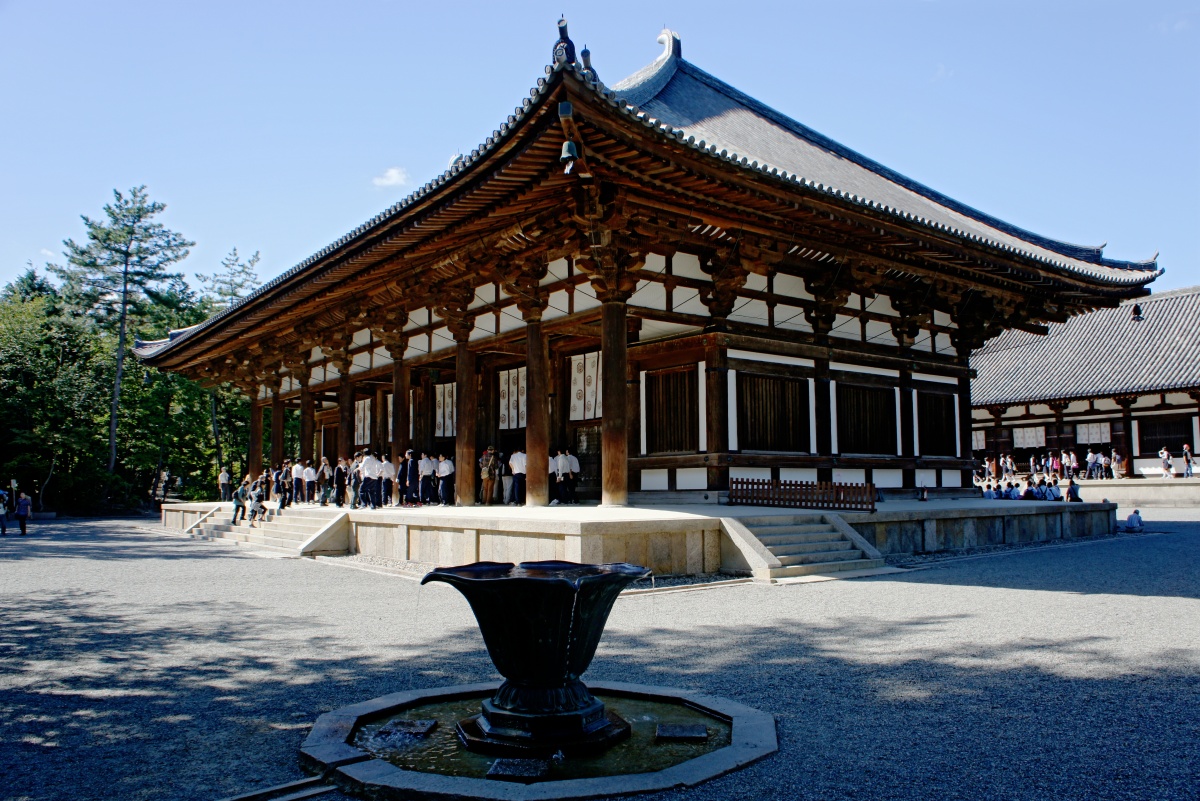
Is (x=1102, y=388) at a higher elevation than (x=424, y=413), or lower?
higher

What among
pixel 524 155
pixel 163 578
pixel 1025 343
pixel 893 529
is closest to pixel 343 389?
pixel 163 578

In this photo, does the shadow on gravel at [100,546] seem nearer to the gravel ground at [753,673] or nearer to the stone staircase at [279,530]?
the stone staircase at [279,530]

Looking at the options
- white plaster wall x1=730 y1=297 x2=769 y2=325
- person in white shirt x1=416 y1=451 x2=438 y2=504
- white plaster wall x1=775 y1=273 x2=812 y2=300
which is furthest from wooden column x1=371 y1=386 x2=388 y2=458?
white plaster wall x1=775 y1=273 x2=812 y2=300

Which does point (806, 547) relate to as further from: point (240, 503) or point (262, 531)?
point (240, 503)

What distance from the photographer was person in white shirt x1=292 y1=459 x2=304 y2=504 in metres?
21.0

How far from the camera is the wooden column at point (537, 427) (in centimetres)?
1293

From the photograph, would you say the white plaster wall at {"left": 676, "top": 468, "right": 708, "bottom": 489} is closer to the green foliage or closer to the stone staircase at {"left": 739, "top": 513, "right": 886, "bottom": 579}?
the stone staircase at {"left": 739, "top": 513, "right": 886, "bottom": 579}

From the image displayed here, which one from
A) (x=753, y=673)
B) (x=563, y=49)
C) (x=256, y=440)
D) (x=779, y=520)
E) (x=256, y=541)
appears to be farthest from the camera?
(x=256, y=440)

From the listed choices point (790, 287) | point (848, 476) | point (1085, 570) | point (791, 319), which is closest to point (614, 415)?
point (791, 319)

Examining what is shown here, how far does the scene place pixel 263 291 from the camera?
674 inches

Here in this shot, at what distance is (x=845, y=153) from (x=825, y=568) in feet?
40.7

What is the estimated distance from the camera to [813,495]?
1227 cm

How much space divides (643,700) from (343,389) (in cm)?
1710

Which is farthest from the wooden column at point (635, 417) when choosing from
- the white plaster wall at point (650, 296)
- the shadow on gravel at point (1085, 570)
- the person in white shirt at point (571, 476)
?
the shadow on gravel at point (1085, 570)
